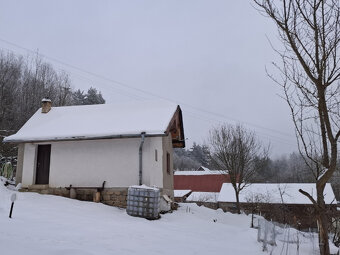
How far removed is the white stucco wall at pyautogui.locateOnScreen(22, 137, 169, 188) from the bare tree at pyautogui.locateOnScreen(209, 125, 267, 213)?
31.4 ft

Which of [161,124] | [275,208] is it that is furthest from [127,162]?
[275,208]

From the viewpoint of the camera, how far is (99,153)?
12.9 m

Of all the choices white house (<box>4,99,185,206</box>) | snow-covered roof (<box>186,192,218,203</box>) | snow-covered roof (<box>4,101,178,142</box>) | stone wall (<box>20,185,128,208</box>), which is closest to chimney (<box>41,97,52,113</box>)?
snow-covered roof (<box>4,101,178,142</box>)

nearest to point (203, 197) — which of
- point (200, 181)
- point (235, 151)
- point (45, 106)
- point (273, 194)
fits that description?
point (200, 181)

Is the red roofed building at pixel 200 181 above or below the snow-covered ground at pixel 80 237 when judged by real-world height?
above

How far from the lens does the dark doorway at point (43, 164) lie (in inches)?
541

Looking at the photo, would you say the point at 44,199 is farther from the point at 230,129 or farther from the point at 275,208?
the point at 275,208

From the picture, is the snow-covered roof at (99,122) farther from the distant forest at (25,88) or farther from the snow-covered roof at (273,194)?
the snow-covered roof at (273,194)

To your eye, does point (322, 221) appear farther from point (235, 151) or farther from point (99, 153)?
point (235, 151)

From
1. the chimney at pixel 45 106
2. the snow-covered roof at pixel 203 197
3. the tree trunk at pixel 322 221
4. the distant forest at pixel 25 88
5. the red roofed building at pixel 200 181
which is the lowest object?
the snow-covered roof at pixel 203 197

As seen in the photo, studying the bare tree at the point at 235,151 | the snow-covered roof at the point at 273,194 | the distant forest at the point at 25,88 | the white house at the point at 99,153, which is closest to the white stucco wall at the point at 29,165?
the white house at the point at 99,153

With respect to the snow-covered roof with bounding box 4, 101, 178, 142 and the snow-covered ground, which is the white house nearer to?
the snow-covered roof with bounding box 4, 101, 178, 142

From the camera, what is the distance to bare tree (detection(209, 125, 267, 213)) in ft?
70.1

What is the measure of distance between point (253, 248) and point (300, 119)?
11.9ft
